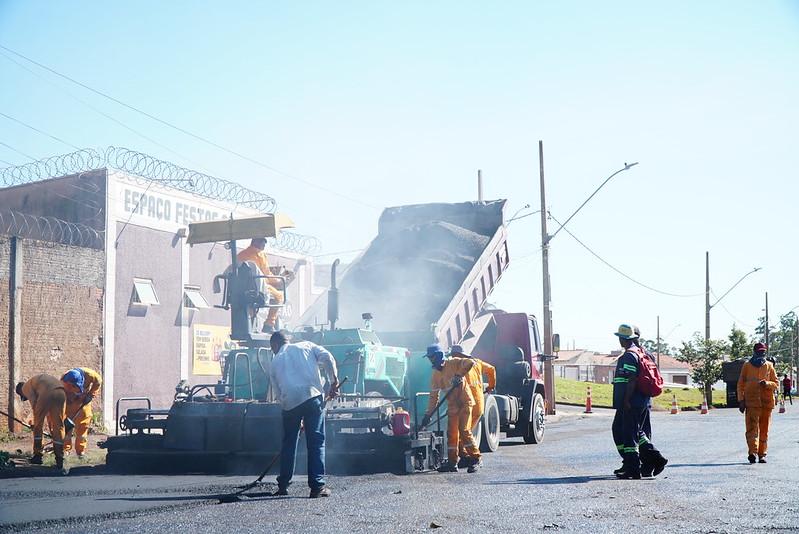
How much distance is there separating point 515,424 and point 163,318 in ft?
29.2

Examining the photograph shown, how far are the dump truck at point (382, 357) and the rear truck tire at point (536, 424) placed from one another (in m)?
0.02

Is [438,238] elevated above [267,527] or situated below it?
above

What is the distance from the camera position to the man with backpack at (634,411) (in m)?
9.85

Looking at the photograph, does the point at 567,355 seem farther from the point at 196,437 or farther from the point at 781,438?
the point at 196,437

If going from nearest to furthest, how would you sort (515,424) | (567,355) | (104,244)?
(515,424), (104,244), (567,355)

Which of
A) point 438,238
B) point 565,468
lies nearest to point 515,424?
point 438,238

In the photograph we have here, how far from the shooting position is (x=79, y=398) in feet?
39.4

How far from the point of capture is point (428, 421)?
10750 millimetres

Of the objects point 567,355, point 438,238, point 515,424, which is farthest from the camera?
point 567,355

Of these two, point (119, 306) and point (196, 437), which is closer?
point (196, 437)

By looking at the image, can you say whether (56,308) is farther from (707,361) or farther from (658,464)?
(707,361)

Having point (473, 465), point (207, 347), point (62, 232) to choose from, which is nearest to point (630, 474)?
point (473, 465)

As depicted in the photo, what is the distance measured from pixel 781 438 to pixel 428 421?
367 inches

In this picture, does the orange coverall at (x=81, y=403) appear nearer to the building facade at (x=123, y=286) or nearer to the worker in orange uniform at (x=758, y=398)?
the building facade at (x=123, y=286)
